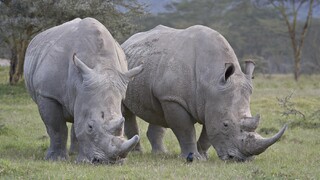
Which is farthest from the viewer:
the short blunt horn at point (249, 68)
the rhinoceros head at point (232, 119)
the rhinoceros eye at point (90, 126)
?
the short blunt horn at point (249, 68)

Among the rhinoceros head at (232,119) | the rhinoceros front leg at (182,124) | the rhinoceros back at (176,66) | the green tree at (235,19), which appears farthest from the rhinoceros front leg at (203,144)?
the green tree at (235,19)

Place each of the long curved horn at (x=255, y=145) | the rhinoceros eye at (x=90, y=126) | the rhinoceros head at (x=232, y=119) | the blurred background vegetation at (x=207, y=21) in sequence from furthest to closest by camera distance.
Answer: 1. the blurred background vegetation at (x=207, y=21)
2. the rhinoceros head at (x=232, y=119)
3. the long curved horn at (x=255, y=145)
4. the rhinoceros eye at (x=90, y=126)

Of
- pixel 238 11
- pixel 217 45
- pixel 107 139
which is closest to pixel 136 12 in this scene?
pixel 217 45

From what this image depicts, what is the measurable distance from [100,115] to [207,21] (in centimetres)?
4994

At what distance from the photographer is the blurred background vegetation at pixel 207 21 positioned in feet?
70.8

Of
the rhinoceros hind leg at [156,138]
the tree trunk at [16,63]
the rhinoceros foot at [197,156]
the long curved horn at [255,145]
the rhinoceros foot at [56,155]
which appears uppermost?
the long curved horn at [255,145]

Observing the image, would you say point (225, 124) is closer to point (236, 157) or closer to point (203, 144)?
point (236, 157)

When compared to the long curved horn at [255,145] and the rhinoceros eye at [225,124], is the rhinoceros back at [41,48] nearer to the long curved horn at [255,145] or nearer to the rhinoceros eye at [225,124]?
the rhinoceros eye at [225,124]

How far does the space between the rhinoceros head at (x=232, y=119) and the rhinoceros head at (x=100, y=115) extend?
1.21 m

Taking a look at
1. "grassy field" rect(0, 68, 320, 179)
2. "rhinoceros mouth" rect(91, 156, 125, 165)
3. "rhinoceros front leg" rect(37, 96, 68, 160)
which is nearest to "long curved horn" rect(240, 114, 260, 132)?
"grassy field" rect(0, 68, 320, 179)

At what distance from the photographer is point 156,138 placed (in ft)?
37.3

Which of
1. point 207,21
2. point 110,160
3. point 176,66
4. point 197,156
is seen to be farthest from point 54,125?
point 207,21

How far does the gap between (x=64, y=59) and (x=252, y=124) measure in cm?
254

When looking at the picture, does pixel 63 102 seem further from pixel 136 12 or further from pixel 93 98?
pixel 136 12
